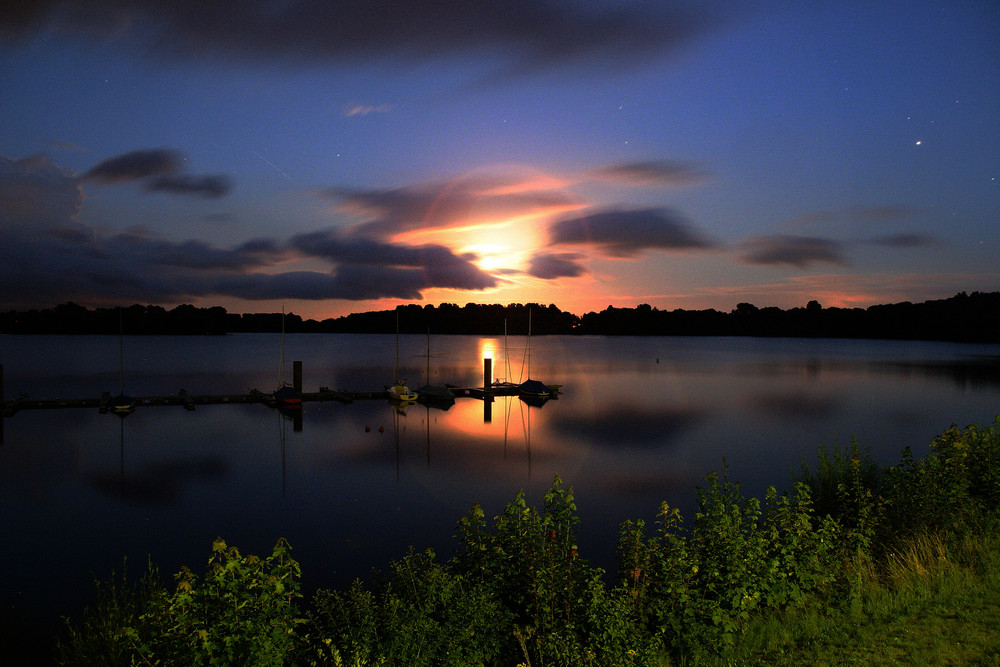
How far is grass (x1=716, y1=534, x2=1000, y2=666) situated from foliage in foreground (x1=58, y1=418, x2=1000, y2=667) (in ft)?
0.19

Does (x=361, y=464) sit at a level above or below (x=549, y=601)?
below

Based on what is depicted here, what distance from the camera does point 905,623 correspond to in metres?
7.76

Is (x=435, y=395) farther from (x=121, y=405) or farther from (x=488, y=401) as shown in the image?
(x=121, y=405)

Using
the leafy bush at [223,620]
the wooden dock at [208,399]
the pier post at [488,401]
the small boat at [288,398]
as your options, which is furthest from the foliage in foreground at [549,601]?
the wooden dock at [208,399]

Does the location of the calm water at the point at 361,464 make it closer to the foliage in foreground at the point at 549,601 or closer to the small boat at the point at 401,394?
the small boat at the point at 401,394

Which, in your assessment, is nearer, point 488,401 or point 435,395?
point 435,395

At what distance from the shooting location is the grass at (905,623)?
23.1 ft

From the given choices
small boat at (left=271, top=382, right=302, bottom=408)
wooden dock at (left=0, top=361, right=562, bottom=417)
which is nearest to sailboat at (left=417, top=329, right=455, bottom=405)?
wooden dock at (left=0, top=361, right=562, bottom=417)

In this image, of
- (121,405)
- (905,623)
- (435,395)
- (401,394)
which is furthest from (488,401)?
(905,623)

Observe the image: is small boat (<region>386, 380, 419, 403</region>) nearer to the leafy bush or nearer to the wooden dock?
the wooden dock

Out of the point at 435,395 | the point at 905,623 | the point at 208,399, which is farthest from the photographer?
the point at 435,395

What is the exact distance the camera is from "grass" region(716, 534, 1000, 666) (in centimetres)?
704

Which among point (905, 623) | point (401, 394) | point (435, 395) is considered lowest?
point (435, 395)

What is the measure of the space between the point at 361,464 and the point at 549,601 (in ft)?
77.0
